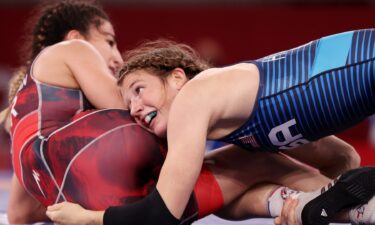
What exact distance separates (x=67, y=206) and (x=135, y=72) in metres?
0.45

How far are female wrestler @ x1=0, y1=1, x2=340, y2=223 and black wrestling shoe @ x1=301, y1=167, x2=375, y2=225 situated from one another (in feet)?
0.96

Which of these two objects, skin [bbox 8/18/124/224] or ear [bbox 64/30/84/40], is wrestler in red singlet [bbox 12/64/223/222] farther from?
ear [bbox 64/30/84/40]

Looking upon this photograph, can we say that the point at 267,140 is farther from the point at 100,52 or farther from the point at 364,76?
the point at 100,52

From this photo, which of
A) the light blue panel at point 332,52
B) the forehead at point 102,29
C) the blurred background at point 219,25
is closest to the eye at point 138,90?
the light blue panel at point 332,52

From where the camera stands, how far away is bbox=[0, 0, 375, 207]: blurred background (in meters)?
5.95

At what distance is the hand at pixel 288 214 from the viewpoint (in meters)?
2.00

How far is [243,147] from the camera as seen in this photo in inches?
84.0

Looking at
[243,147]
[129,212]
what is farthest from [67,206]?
[243,147]

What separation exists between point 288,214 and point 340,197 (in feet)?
0.58

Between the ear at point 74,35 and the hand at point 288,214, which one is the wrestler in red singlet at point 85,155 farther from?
the ear at point 74,35

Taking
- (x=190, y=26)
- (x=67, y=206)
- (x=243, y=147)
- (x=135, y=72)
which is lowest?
(x=190, y=26)

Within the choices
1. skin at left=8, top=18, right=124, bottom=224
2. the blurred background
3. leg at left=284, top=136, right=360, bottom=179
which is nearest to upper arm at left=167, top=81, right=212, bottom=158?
skin at left=8, top=18, right=124, bottom=224

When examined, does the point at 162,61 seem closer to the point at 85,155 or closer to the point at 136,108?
the point at 136,108

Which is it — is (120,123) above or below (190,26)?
above
